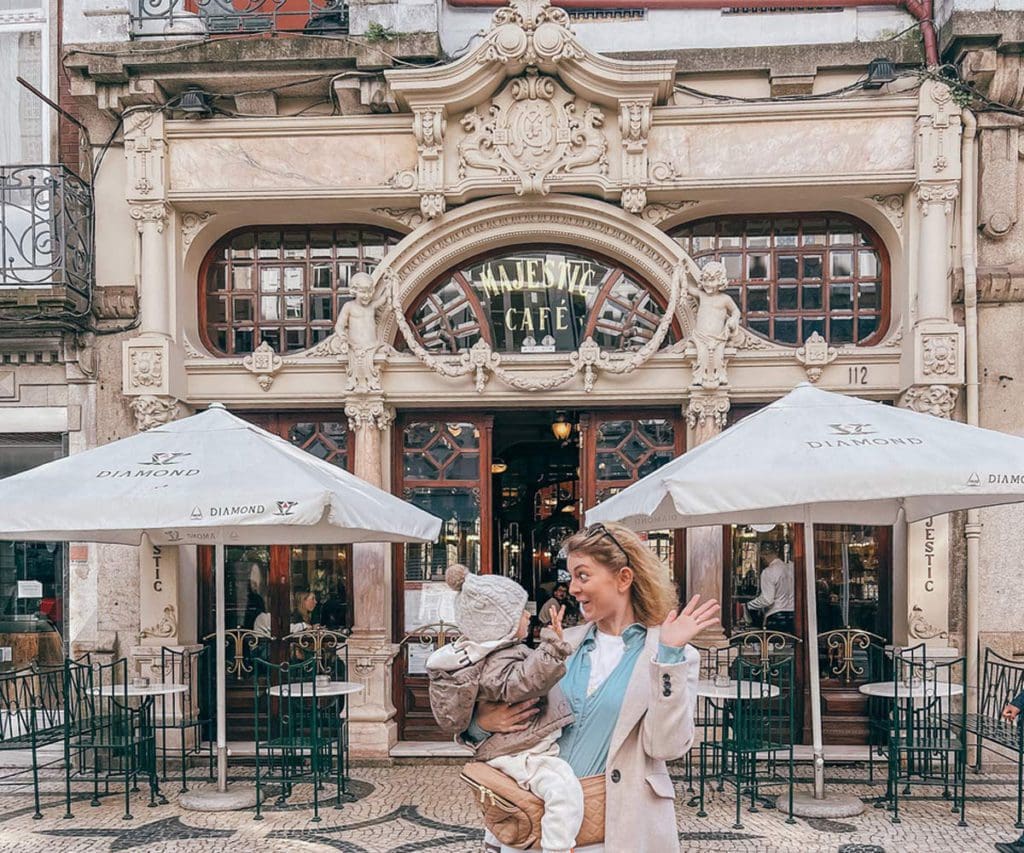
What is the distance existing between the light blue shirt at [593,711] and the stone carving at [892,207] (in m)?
7.19

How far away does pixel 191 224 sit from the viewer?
9.88 metres

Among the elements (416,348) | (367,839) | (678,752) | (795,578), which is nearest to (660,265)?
(416,348)

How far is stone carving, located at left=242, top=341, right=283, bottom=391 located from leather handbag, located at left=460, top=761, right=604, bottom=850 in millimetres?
6895

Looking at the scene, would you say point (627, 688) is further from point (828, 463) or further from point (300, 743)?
point (300, 743)

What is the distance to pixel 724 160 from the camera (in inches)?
368

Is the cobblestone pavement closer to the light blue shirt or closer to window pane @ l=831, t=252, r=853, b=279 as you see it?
the light blue shirt

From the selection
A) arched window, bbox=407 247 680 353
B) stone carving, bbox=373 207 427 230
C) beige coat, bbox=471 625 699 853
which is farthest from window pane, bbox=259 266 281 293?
beige coat, bbox=471 625 699 853

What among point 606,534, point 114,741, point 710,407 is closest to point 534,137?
point 710,407

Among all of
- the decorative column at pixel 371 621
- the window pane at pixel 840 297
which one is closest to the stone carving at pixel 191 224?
the decorative column at pixel 371 621

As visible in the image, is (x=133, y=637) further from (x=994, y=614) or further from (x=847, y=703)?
(x=994, y=614)

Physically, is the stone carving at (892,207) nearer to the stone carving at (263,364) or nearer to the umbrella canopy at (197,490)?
the umbrella canopy at (197,490)

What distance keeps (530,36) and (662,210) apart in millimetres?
1887

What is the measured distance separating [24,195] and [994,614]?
31.3ft

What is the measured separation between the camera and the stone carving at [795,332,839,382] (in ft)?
30.9
